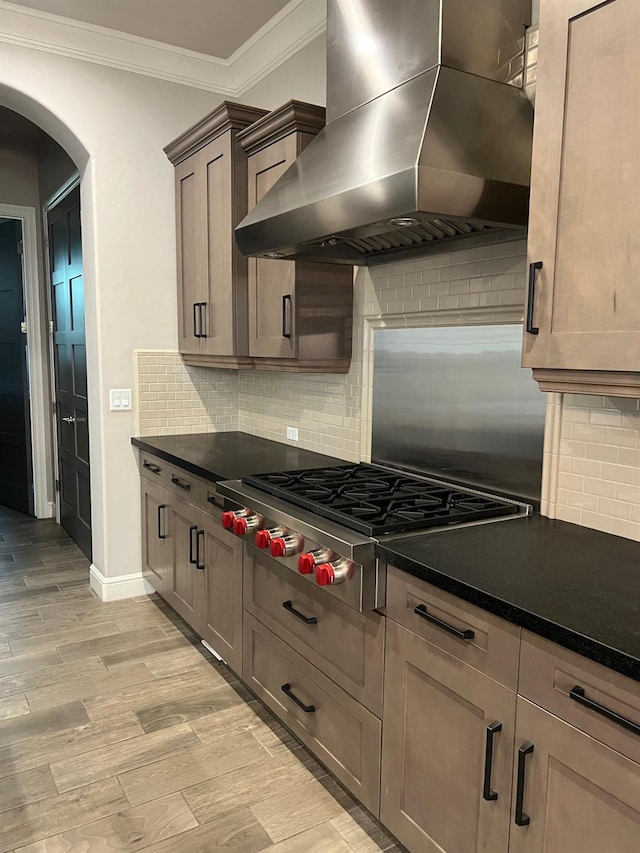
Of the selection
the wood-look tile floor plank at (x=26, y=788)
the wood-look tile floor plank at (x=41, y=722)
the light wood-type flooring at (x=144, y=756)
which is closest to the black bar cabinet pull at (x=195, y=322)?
the light wood-type flooring at (x=144, y=756)

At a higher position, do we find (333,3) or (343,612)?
(333,3)

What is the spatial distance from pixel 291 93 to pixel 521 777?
10.5 feet

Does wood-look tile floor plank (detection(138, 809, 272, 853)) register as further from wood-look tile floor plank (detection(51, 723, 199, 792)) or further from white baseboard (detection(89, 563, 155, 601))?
white baseboard (detection(89, 563, 155, 601))

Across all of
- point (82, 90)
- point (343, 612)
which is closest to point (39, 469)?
point (82, 90)

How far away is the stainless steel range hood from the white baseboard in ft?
7.51

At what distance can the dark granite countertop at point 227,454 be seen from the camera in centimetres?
284

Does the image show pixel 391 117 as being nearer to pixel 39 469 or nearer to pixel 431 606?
pixel 431 606

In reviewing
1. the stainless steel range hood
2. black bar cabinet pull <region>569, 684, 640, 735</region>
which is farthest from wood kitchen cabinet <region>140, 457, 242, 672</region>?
black bar cabinet pull <region>569, 684, 640, 735</region>

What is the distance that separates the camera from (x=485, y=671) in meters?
1.44

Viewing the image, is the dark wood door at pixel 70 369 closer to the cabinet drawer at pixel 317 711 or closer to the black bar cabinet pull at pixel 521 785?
the cabinet drawer at pixel 317 711

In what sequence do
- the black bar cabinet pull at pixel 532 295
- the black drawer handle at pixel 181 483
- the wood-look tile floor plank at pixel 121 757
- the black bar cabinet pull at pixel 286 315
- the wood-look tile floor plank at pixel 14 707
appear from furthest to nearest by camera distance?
1. the black drawer handle at pixel 181 483
2. the black bar cabinet pull at pixel 286 315
3. the wood-look tile floor plank at pixel 14 707
4. the wood-look tile floor plank at pixel 121 757
5. the black bar cabinet pull at pixel 532 295

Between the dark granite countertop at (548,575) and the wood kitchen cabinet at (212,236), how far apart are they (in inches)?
69.3

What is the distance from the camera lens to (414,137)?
1744 mm

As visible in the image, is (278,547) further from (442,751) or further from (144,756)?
(144,756)
